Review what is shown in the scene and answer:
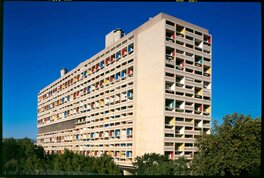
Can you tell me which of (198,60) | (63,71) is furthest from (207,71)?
(63,71)

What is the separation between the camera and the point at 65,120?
22969 millimetres

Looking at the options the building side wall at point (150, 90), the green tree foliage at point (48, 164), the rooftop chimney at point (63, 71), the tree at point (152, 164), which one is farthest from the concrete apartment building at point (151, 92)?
the rooftop chimney at point (63, 71)

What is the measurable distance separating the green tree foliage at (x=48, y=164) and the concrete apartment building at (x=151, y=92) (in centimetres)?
203

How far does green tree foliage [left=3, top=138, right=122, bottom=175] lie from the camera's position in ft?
48.2

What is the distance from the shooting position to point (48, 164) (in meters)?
15.4

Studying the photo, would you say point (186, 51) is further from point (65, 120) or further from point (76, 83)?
point (65, 120)

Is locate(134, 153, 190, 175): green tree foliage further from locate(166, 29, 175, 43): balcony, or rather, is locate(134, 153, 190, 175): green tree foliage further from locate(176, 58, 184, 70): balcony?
locate(166, 29, 175, 43): balcony

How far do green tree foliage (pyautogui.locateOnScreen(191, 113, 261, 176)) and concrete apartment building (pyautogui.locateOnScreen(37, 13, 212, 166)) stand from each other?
233 centimetres

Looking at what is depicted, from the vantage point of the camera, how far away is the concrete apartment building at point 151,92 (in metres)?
16.2

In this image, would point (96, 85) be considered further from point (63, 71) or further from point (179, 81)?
point (179, 81)

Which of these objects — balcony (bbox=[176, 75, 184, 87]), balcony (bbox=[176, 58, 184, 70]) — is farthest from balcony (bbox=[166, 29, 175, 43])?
balcony (bbox=[176, 75, 184, 87])

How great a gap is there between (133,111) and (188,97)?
2970 millimetres

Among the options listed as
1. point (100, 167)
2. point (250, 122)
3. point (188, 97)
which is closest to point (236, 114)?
point (250, 122)

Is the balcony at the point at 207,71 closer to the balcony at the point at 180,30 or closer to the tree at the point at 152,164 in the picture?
the balcony at the point at 180,30
